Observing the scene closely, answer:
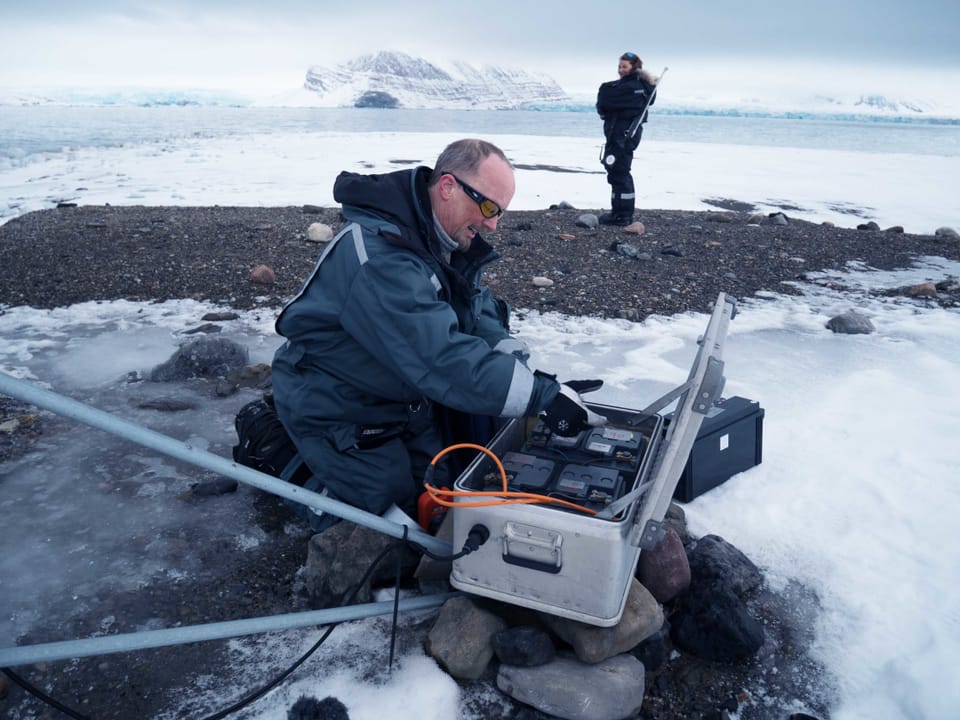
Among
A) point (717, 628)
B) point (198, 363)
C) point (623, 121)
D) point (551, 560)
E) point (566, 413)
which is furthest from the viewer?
point (623, 121)

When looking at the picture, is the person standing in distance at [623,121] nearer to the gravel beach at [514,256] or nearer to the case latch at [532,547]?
the gravel beach at [514,256]

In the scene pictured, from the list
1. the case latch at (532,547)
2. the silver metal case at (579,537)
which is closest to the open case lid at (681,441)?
the silver metal case at (579,537)

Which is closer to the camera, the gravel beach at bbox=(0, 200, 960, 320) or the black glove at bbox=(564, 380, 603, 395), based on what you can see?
the black glove at bbox=(564, 380, 603, 395)

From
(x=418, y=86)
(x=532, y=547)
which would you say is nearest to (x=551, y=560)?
(x=532, y=547)

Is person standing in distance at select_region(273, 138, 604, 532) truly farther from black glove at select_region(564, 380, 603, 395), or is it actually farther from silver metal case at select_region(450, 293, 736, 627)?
silver metal case at select_region(450, 293, 736, 627)

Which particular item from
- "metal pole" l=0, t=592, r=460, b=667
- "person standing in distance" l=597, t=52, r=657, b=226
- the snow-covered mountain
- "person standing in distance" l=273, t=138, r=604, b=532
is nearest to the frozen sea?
"metal pole" l=0, t=592, r=460, b=667

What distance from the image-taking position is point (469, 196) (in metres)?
2.21

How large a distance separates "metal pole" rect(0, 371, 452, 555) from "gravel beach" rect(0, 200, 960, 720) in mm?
328

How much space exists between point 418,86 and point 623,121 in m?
137

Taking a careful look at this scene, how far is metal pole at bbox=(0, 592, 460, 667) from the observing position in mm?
1523

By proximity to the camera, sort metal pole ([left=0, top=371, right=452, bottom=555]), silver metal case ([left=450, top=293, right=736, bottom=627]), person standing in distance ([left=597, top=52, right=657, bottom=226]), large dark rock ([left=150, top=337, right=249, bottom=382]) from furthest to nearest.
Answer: person standing in distance ([left=597, top=52, right=657, bottom=226]) < large dark rock ([left=150, top=337, right=249, bottom=382]) < silver metal case ([left=450, top=293, right=736, bottom=627]) < metal pole ([left=0, top=371, right=452, bottom=555])

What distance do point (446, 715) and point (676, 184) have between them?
518 inches

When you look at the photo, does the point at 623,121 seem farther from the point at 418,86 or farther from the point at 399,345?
the point at 418,86

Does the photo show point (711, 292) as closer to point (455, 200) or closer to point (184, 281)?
point (455, 200)
